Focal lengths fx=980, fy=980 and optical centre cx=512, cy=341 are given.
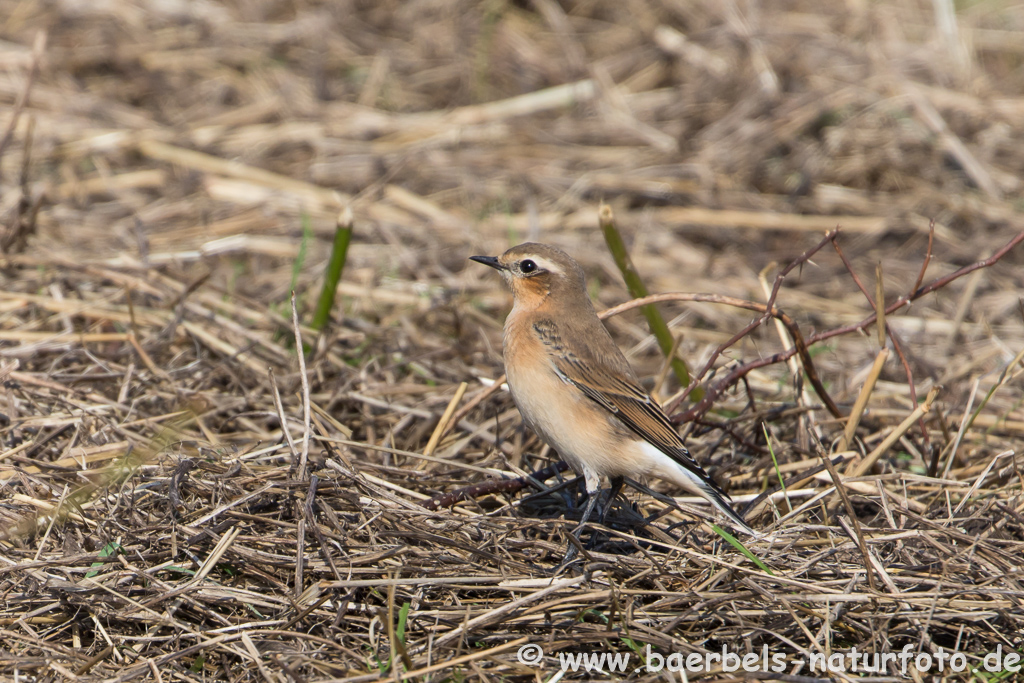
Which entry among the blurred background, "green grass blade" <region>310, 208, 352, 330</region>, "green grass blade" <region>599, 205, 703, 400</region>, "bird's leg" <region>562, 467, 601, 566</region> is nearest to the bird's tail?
"bird's leg" <region>562, 467, 601, 566</region>

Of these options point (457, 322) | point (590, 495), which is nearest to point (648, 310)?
point (590, 495)

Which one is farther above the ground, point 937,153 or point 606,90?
point 937,153

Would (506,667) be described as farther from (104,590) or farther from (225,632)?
(104,590)

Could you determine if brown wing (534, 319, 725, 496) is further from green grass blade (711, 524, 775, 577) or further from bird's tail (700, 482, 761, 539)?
green grass blade (711, 524, 775, 577)

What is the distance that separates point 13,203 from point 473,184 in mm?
3893

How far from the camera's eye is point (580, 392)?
5102 millimetres

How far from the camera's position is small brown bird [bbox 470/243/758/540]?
16.0 feet

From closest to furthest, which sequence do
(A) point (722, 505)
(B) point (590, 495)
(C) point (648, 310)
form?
(A) point (722, 505)
(B) point (590, 495)
(C) point (648, 310)

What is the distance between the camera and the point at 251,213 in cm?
857

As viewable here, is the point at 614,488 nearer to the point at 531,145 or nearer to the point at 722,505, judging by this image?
the point at 722,505

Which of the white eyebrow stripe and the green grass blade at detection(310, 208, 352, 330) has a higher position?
the white eyebrow stripe

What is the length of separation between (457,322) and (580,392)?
73.3 inches

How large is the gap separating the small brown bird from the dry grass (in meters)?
0.30

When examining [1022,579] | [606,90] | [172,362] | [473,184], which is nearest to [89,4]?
[473,184]
